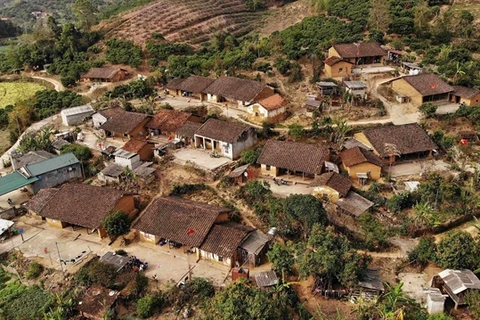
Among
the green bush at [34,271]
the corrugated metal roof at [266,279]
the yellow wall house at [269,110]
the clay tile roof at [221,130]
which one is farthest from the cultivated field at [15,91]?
the corrugated metal roof at [266,279]

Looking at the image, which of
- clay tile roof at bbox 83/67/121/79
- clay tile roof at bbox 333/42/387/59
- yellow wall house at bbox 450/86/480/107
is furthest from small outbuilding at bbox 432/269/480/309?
clay tile roof at bbox 83/67/121/79

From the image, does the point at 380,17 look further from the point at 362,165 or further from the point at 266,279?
the point at 266,279

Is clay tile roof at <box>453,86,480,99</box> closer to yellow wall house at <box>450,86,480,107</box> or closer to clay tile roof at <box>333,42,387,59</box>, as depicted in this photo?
yellow wall house at <box>450,86,480,107</box>

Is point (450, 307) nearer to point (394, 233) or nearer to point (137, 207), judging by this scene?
point (394, 233)

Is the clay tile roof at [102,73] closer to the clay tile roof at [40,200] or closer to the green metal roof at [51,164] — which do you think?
the green metal roof at [51,164]

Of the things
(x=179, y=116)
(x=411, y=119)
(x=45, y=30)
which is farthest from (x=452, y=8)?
(x=45, y=30)

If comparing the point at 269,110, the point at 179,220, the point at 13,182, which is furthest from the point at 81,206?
the point at 269,110
